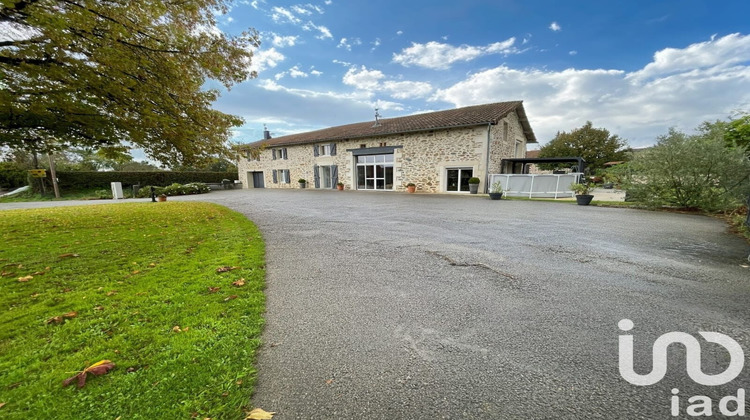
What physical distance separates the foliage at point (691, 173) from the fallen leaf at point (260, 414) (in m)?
11.9

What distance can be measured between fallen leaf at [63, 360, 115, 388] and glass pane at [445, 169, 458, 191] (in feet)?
59.9

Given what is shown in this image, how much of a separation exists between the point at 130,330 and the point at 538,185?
17.3 meters

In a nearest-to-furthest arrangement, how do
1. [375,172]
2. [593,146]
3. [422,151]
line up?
[422,151] < [375,172] < [593,146]

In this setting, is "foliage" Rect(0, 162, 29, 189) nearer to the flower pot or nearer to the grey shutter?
the grey shutter

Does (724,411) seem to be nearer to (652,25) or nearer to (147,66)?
(147,66)

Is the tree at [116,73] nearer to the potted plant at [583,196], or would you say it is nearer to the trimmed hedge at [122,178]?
the potted plant at [583,196]

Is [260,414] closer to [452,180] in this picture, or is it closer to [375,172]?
[452,180]

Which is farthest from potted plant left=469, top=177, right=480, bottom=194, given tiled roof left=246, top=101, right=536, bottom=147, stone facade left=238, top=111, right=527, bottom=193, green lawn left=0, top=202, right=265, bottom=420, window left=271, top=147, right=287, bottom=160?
window left=271, top=147, right=287, bottom=160

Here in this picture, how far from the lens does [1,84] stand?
5.44m

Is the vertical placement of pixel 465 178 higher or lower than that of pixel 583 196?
higher

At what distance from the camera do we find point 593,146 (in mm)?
32969

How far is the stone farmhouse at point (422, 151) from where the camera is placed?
17.2 m

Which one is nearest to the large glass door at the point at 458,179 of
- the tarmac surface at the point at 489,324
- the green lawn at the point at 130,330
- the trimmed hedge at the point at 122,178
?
the tarmac surface at the point at 489,324

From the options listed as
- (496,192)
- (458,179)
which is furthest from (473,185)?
(496,192)
